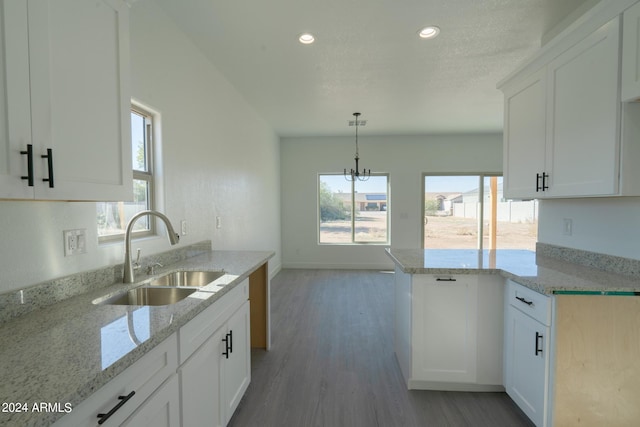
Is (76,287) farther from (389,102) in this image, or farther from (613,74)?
(389,102)

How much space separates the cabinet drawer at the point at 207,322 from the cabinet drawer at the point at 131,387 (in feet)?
0.21

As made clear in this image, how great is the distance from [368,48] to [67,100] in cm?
229

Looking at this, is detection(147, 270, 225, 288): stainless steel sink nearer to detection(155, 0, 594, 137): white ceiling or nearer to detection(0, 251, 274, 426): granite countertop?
detection(0, 251, 274, 426): granite countertop

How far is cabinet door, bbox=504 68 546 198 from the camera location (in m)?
2.09

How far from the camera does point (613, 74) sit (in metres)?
1.55

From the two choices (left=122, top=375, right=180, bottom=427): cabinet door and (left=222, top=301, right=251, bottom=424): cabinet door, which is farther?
(left=222, top=301, right=251, bottom=424): cabinet door

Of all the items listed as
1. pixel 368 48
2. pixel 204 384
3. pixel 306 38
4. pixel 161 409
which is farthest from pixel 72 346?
pixel 368 48

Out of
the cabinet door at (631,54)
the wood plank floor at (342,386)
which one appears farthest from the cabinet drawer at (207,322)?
the cabinet door at (631,54)

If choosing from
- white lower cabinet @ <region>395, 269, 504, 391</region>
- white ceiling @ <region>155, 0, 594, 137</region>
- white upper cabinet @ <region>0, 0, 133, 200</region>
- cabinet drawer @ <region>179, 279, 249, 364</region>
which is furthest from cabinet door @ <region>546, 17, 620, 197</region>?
white upper cabinet @ <region>0, 0, 133, 200</region>

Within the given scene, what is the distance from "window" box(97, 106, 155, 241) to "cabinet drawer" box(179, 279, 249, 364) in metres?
0.79

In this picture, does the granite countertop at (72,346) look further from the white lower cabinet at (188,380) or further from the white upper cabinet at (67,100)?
the white upper cabinet at (67,100)

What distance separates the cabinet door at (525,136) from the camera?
2.09 metres

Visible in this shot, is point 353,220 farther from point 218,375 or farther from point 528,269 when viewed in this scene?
point 218,375

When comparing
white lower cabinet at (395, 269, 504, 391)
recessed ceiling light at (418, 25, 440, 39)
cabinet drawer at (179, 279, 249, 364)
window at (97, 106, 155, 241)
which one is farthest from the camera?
recessed ceiling light at (418, 25, 440, 39)
